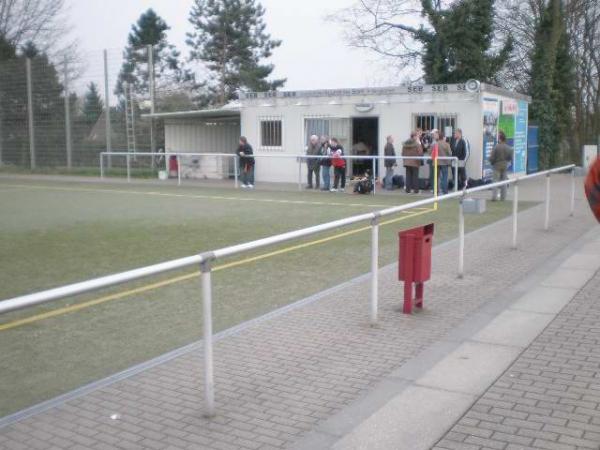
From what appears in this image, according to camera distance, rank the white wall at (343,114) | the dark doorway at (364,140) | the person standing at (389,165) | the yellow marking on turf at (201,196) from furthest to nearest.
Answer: the dark doorway at (364,140)
the white wall at (343,114)
the person standing at (389,165)
the yellow marking on turf at (201,196)

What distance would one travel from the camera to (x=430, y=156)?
803 inches

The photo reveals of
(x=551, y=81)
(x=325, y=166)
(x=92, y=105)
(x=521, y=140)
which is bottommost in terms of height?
(x=325, y=166)

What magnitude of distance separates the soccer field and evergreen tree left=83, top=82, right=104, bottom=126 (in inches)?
449

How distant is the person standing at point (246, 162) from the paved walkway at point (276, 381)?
50.8 feet

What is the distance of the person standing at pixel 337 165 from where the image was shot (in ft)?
71.7

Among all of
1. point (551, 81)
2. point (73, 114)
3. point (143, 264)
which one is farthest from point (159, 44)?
point (143, 264)

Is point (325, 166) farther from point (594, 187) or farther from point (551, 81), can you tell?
point (594, 187)

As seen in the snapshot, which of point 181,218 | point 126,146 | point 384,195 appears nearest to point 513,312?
point 181,218

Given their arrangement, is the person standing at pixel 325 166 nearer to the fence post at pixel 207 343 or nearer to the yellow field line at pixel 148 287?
the yellow field line at pixel 148 287

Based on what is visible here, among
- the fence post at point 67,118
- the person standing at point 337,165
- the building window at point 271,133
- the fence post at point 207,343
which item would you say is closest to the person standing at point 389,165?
the person standing at point 337,165

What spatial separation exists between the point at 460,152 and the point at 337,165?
12.0 feet

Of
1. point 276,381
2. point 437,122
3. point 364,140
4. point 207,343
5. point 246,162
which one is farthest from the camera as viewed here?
point 364,140

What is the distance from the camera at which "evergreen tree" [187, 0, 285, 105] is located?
57.9m

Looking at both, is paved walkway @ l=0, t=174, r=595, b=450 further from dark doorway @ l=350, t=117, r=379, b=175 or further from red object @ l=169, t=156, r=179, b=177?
red object @ l=169, t=156, r=179, b=177
